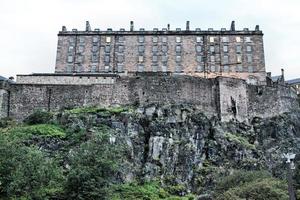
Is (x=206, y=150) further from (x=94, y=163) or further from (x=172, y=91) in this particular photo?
(x=94, y=163)

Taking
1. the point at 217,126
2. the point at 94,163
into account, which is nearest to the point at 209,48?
the point at 217,126

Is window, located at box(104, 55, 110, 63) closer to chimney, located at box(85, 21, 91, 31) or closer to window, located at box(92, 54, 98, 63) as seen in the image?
window, located at box(92, 54, 98, 63)

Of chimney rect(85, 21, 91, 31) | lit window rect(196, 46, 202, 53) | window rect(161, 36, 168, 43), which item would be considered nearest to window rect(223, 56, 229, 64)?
lit window rect(196, 46, 202, 53)

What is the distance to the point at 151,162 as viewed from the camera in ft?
179

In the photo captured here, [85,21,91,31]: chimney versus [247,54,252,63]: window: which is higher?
[85,21,91,31]: chimney

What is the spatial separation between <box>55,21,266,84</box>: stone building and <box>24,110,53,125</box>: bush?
53.2 ft

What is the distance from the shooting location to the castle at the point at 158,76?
6203 centimetres

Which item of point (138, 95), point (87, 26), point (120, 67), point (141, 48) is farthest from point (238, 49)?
point (87, 26)

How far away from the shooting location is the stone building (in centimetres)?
7388

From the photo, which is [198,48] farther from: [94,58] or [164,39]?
[94,58]

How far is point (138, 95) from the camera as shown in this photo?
61938 millimetres

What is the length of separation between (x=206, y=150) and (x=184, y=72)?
1805 centimetres

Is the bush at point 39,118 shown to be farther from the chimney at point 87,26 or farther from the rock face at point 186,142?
the chimney at point 87,26

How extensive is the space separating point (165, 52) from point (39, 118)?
2327 centimetres
